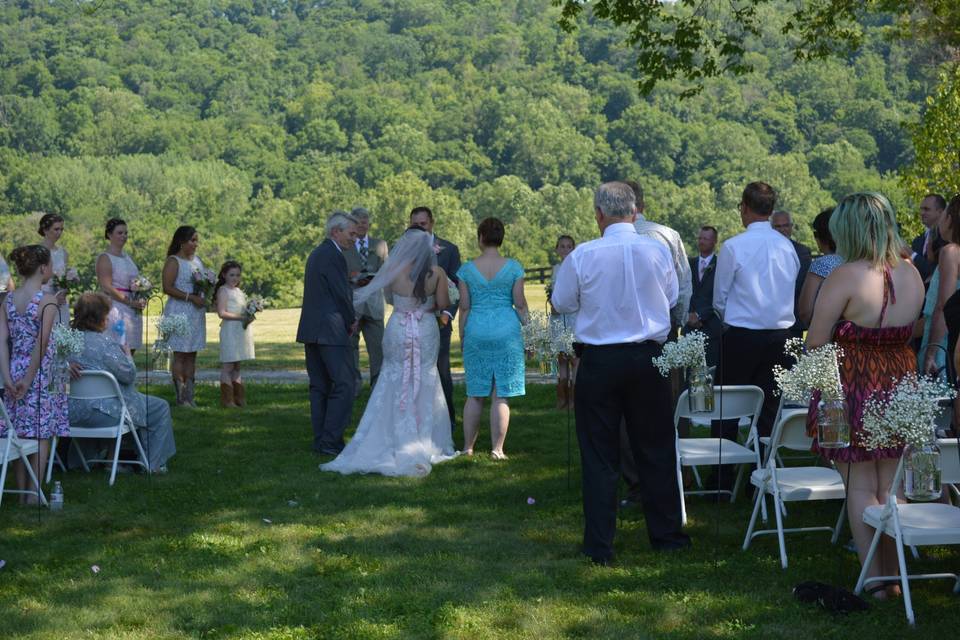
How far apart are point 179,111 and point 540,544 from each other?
4474 inches

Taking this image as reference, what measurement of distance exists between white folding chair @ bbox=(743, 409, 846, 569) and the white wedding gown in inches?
134

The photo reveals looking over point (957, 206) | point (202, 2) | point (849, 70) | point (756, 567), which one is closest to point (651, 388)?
point (756, 567)

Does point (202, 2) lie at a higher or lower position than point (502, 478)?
higher

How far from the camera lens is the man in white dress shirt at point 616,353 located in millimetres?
6359

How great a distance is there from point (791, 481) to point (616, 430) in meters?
0.94

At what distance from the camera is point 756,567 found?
6.30 metres


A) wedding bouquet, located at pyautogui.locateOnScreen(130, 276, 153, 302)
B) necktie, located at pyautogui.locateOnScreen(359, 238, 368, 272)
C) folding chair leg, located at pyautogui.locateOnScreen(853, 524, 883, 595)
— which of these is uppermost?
necktie, located at pyautogui.locateOnScreen(359, 238, 368, 272)

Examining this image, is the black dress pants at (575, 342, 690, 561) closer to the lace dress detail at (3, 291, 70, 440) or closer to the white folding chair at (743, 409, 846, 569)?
the white folding chair at (743, 409, 846, 569)

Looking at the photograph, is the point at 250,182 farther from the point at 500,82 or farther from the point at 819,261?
the point at 819,261

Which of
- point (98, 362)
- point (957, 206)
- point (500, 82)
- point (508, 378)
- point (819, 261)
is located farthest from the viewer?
point (500, 82)

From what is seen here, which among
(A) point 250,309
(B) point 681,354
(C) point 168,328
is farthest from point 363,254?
(B) point 681,354

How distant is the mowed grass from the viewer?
20.0m

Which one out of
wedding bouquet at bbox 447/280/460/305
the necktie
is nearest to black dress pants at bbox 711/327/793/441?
wedding bouquet at bbox 447/280/460/305

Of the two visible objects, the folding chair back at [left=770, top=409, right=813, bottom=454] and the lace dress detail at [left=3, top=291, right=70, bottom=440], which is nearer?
the folding chair back at [left=770, top=409, right=813, bottom=454]
